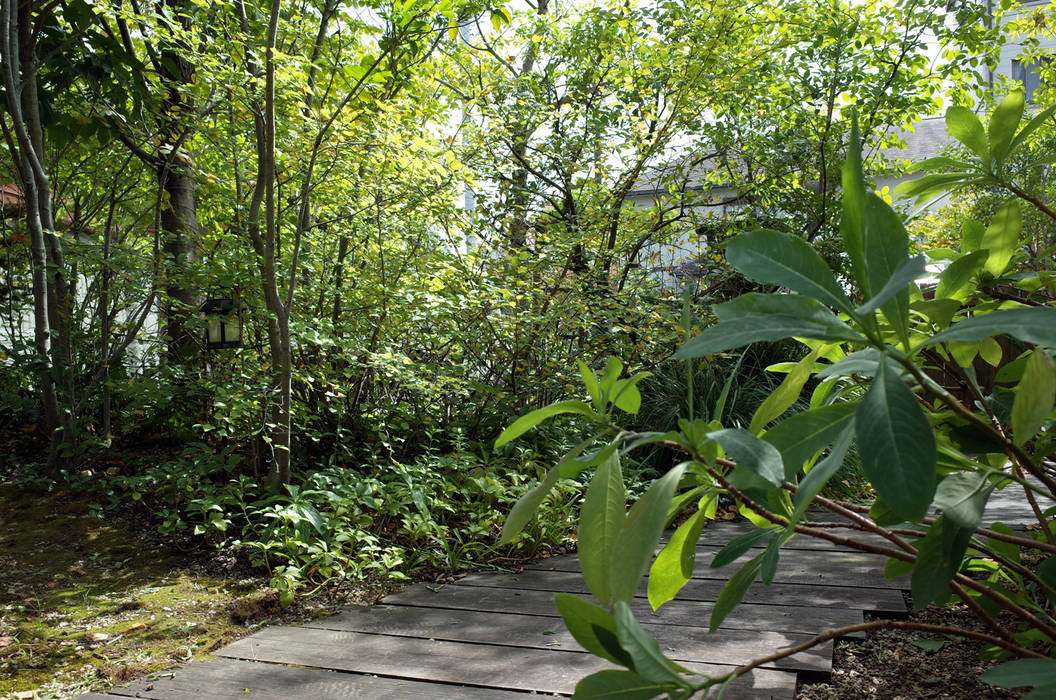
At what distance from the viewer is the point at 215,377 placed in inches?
142

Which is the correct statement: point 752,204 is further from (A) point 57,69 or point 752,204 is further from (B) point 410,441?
(A) point 57,69

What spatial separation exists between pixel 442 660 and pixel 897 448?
6.14 ft

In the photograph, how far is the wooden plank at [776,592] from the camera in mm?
2232

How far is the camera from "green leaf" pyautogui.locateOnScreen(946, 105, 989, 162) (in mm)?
773

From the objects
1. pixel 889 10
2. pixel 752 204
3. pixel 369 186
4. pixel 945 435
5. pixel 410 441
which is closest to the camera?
pixel 945 435

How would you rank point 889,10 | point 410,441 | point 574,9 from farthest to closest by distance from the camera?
point 574,9
point 889,10
point 410,441

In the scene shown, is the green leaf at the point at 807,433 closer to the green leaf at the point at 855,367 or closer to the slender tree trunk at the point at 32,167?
the green leaf at the point at 855,367

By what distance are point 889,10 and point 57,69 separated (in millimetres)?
5211

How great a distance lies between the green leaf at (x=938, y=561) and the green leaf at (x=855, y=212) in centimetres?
23

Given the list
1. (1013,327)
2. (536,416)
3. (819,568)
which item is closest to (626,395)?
(536,416)

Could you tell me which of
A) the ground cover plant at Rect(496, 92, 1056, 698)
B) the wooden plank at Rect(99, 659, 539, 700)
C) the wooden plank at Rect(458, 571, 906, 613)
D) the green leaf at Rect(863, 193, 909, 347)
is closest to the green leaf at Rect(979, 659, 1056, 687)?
the ground cover plant at Rect(496, 92, 1056, 698)

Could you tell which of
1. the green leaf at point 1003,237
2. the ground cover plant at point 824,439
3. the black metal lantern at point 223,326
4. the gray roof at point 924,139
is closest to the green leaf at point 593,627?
the ground cover plant at point 824,439

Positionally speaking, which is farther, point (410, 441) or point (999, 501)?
point (410, 441)

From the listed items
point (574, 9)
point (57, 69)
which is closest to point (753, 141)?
point (574, 9)
